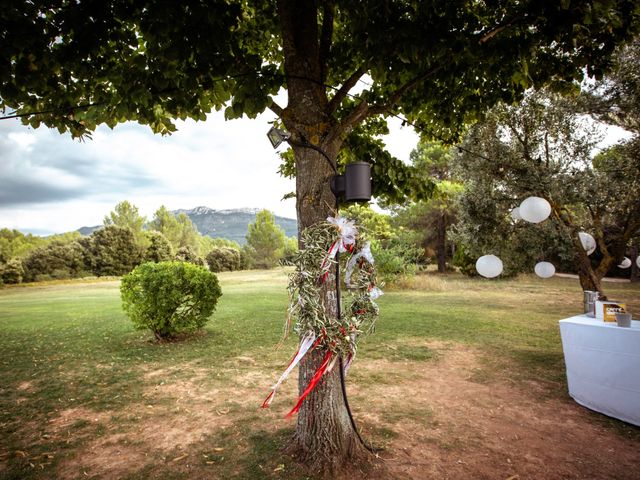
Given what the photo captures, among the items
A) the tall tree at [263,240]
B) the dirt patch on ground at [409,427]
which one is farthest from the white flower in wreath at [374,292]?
the tall tree at [263,240]

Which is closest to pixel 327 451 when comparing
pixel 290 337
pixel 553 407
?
pixel 553 407

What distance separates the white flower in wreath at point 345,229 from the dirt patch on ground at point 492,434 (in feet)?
6.53

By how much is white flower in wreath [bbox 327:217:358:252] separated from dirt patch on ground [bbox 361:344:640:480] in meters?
1.99

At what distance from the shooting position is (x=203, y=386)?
497 centimetres

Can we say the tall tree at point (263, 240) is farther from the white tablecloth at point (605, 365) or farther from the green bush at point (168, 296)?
the white tablecloth at point (605, 365)

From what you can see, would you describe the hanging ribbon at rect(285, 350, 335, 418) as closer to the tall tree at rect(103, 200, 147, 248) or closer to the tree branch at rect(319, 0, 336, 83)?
the tree branch at rect(319, 0, 336, 83)

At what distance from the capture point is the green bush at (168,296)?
695 cm

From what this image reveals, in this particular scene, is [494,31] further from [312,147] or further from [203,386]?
[203,386]

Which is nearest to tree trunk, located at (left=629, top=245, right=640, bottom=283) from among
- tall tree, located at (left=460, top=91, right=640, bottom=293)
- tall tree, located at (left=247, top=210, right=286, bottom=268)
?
tall tree, located at (left=460, top=91, right=640, bottom=293)

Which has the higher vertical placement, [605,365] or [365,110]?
[365,110]

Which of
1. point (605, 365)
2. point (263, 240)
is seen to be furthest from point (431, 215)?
point (263, 240)

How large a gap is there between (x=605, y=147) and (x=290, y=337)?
834 centimetres

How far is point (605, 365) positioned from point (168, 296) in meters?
6.95

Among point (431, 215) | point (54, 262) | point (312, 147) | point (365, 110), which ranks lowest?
point (54, 262)
